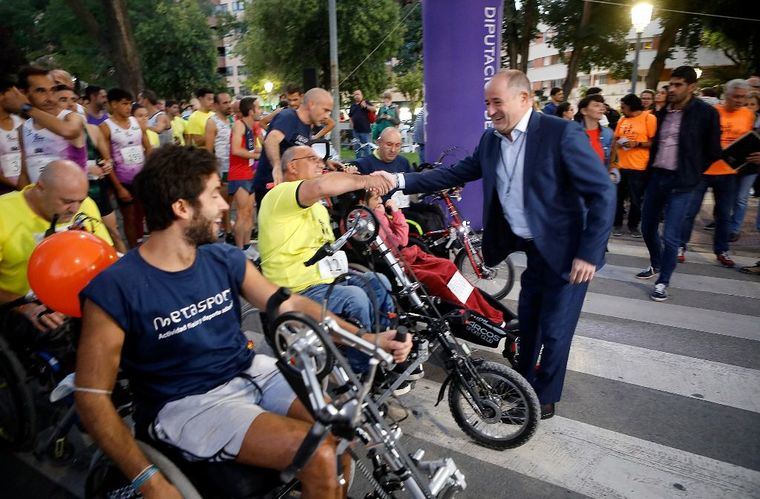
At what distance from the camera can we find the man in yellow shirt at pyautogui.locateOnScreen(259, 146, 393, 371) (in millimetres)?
2930

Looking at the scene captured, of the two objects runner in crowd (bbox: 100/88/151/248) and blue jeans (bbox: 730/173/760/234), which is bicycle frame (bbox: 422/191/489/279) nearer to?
runner in crowd (bbox: 100/88/151/248)

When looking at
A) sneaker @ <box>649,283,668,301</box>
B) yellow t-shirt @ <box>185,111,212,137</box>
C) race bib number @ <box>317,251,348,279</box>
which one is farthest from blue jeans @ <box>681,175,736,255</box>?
yellow t-shirt @ <box>185,111,212,137</box>

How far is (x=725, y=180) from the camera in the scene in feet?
18.9

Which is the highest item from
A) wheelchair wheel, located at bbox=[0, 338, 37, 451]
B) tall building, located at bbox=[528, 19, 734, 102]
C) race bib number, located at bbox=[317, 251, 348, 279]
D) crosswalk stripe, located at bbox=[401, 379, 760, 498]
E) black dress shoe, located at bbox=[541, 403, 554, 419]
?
tall building, located at bbox=[528, 19, 734, 102]

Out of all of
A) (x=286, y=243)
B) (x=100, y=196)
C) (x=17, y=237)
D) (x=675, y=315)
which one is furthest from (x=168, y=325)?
(x=675, y=315)

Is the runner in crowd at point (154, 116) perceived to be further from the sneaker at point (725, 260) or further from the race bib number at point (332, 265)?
the sneaker at point (725, 260)

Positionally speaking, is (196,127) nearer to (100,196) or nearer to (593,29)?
(100,196)

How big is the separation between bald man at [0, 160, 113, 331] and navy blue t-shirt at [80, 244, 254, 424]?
147cm

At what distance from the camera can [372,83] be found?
3083 cm

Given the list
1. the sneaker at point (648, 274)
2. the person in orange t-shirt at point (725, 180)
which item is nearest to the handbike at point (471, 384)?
the sneaker at point (648, 274)

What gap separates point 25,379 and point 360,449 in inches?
78.8

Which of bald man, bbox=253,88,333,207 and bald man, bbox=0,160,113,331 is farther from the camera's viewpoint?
bald man, bbox=253,88,333,207

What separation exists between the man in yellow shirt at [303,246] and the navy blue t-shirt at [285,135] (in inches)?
83.8

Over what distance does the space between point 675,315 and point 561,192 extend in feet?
8.78
